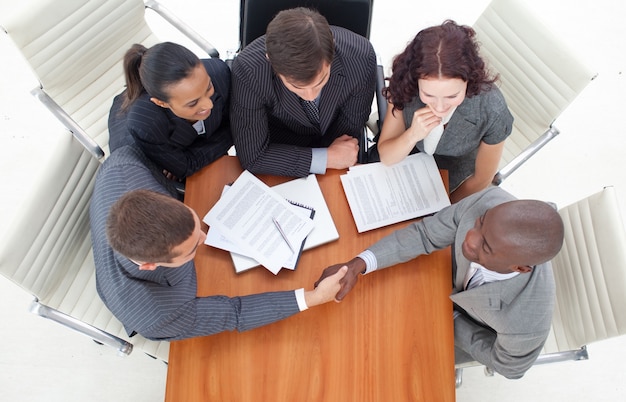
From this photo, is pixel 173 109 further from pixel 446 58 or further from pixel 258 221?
pixel 446 58

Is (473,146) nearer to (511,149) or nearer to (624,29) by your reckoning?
(511,149)

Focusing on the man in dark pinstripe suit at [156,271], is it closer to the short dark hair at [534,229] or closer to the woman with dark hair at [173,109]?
the woman with dark hair at [173,109]

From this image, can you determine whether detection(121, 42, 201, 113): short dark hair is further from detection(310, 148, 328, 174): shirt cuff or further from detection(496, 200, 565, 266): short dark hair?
detection(496, 200, 565, 266): short dark hair

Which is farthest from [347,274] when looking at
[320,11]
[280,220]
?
[320,11]

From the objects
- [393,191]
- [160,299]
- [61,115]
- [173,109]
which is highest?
[393,191]

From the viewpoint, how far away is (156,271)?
1443mm

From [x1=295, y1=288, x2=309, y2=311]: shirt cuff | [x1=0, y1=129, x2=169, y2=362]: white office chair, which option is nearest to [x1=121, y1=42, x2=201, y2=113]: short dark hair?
[x1=0, y1=129, x2=169, y2=362]: white office chair

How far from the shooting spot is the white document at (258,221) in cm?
160

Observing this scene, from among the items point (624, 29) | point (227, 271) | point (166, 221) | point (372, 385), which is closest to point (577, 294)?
point (372, 385)

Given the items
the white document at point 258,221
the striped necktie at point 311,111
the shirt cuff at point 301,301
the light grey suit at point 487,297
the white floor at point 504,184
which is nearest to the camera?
the light grey suit at point 487,297

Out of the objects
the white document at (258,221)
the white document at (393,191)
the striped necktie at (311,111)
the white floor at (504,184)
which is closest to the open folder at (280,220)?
the white document at (258,221)

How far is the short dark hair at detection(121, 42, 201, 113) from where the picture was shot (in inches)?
60.2

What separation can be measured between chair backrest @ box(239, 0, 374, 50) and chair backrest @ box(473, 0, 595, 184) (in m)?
0.46

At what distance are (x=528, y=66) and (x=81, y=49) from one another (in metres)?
1.73
